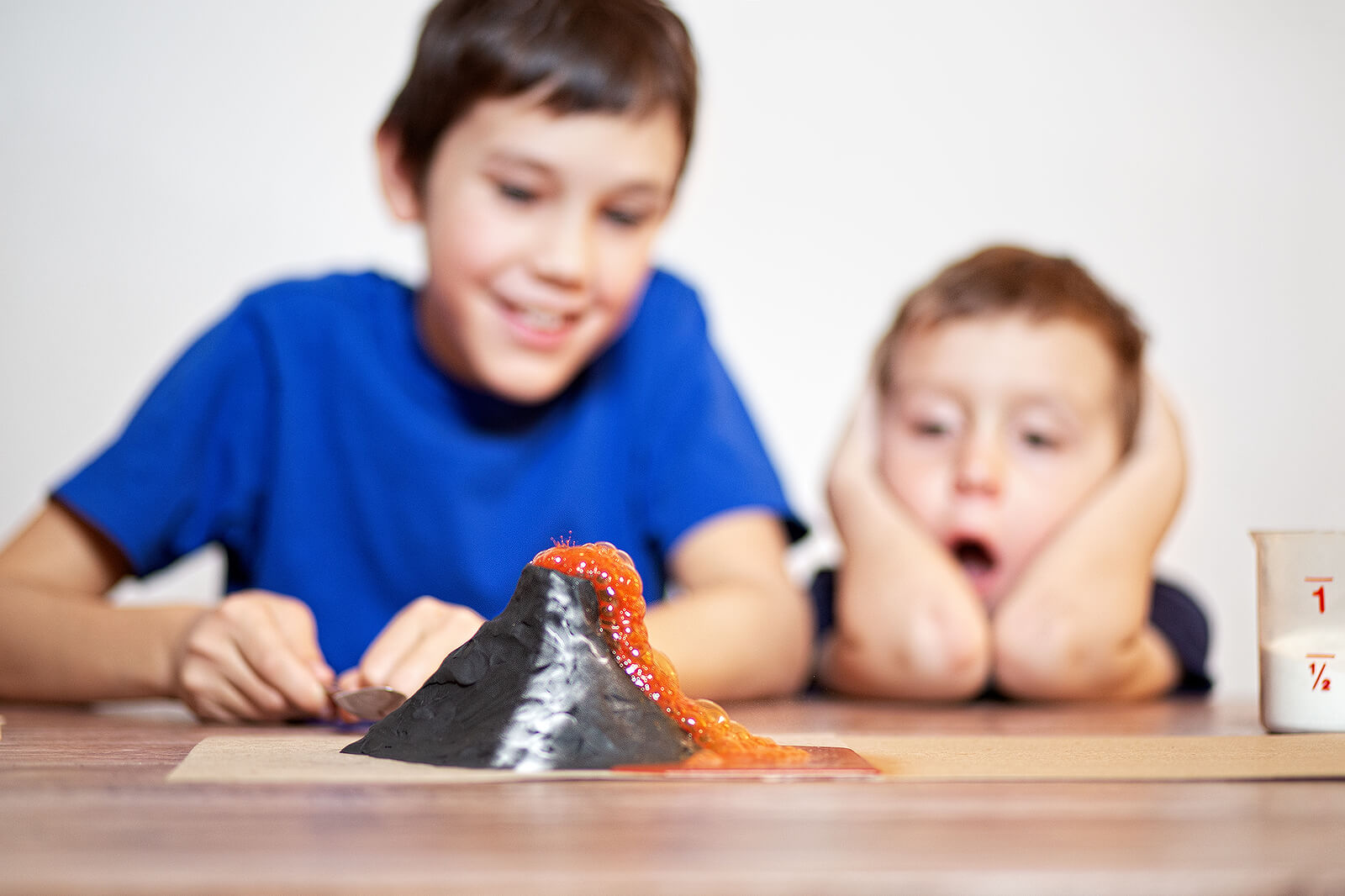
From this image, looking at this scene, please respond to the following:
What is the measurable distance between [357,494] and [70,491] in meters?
0.23

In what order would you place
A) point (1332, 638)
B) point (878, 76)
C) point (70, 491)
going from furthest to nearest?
point (878, 76) → point (70, 491) → point (1332, 638)

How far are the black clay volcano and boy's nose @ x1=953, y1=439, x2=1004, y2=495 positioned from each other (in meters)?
0.62

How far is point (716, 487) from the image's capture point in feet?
3.59

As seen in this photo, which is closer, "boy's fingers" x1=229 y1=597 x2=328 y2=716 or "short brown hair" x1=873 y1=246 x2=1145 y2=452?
"boy's fingers" x1=229 y1=597 x2=328 y2=716

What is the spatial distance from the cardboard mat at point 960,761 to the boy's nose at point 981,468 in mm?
427

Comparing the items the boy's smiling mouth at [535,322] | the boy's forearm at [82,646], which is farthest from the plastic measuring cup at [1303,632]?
the boy's forearm at [82,646]

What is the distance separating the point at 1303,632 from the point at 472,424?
0.71 m

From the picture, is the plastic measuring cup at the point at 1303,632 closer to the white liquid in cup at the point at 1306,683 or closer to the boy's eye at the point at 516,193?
the white liquid in cup at the point at 1306,683

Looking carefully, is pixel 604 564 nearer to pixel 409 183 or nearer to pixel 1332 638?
pixel 1332 638

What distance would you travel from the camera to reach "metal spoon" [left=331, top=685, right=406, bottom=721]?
627mm

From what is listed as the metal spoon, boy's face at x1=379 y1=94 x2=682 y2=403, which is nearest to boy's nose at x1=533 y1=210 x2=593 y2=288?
boy's face at x1=379 y1=94 x2=682 y2=403

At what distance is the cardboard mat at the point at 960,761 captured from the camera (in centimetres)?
44

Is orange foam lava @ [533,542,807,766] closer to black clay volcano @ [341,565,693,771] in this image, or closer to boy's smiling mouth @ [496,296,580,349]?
black clay volcano @ [341,565,693,771]

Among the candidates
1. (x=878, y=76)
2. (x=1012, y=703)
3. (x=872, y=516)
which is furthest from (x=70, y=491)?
(x=878, y=76)
